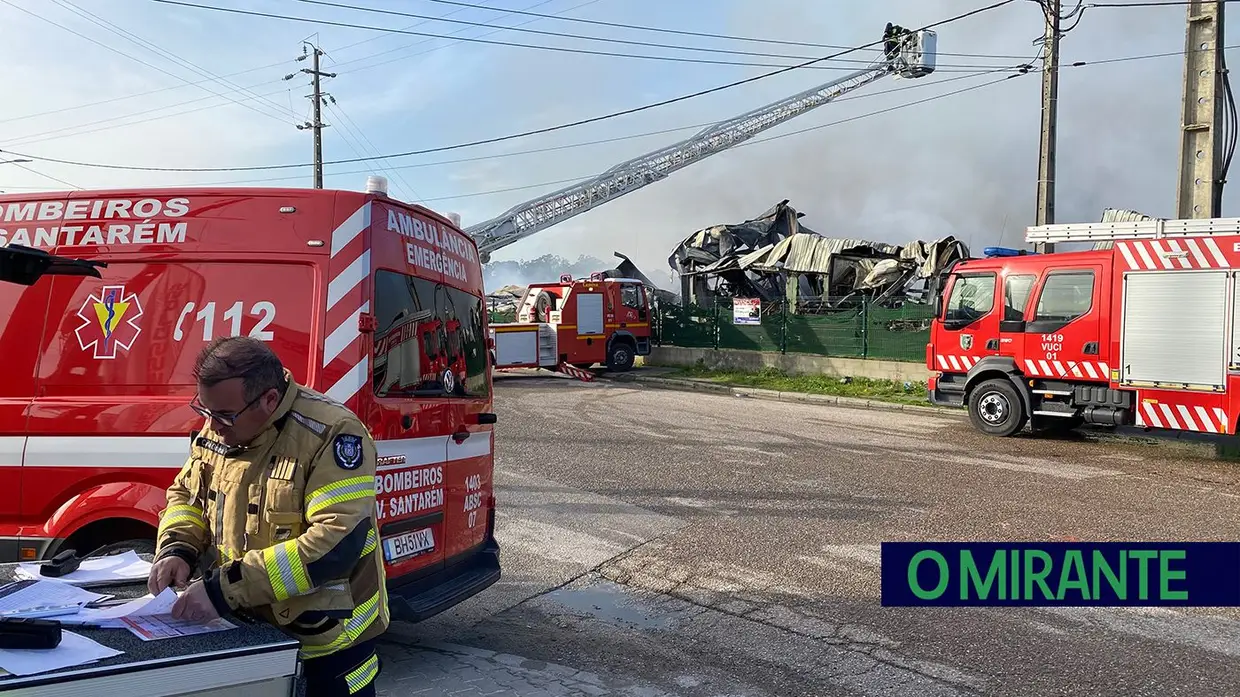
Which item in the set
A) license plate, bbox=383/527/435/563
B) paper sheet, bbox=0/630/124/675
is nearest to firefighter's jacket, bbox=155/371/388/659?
paper sheet, bbox=0/630/124/675

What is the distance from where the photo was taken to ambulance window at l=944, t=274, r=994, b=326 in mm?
13195

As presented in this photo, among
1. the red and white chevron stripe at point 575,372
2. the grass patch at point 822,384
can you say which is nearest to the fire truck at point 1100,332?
the grass patch at point 822,384

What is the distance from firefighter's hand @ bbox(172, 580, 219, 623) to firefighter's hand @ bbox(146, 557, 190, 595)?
0.22m

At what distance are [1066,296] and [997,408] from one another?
1791 mm

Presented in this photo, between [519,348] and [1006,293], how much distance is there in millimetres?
12031

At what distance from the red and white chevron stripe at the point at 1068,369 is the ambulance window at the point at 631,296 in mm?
13118

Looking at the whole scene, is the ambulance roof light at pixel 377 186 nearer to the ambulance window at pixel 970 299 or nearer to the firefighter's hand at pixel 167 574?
the firefighter's hand at pixel 167 574

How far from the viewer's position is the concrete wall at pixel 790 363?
1903 centimetres

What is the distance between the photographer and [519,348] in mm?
22031

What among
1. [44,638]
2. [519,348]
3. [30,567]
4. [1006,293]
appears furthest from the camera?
[519,348]

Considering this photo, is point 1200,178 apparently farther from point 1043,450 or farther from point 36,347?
point 36,347

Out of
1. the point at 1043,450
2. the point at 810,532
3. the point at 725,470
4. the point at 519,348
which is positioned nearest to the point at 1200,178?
the point at 1043,450

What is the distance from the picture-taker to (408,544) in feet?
14.0

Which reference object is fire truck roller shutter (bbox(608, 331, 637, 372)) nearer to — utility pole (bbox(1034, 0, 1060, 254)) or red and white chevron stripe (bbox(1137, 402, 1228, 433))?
utility pole (bbox(1034, 0, 1060, 254))
